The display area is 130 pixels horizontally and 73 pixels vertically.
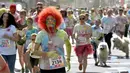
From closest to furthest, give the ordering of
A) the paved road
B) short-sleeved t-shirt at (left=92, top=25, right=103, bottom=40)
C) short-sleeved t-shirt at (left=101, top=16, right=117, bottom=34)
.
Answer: the paved road, short-sleeved t-shirt at (left=92, top=25, right=103, bottom=40), short-sleeved t-shirt at (left=101, top=16, right=117, bottom=34)

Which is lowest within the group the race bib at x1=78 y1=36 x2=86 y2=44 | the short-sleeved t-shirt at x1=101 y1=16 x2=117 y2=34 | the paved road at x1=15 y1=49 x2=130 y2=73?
the paved road at x1=15 y1=49 x2=130 y2=73

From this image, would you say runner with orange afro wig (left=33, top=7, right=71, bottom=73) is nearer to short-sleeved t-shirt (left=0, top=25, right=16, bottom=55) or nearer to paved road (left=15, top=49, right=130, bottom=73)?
short-sleeved t-shirt (left=0, top=25, right=16, bottom=55)

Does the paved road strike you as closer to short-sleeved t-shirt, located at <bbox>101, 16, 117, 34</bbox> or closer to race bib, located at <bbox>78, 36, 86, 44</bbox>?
short-sleeved t-shirt, located at <bbox>101, 16, 117, 34</bbox>

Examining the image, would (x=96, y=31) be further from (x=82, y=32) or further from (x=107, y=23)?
(x=107, y=23)

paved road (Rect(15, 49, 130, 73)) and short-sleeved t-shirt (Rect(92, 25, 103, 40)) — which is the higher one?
short-sleeved t-shirt (Rect(92, 25, 103, 40))

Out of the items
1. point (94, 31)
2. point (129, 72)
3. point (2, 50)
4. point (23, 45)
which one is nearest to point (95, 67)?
point (94, 31)

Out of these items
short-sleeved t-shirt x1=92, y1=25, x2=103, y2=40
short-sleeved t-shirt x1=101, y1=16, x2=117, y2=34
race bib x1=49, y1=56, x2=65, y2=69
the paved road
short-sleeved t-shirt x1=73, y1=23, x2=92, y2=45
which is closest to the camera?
race bib x1=49, y1=56, x2=65, y2=69

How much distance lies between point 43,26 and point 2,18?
209cm

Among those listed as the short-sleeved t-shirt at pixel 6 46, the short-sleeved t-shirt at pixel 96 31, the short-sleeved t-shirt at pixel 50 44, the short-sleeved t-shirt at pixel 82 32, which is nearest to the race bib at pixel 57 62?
A: the short-sleeved t-shirt at pixel 50 44

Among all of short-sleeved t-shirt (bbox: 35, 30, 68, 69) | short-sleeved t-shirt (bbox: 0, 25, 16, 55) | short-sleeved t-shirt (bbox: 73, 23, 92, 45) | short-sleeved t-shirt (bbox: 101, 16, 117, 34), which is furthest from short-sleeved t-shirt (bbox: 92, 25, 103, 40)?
short-sleeved t-shirt (bbox: 35, 30, 68, 69)

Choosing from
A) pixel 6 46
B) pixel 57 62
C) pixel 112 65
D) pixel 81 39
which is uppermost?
pixel 57 62

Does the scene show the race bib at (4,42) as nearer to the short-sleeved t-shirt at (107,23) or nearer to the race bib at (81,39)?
the race bib at (81,39)

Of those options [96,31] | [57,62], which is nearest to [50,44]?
[57,62]

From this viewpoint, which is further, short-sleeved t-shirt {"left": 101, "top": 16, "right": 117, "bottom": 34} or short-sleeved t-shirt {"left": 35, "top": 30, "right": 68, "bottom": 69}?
short-sleeved t-shirt {"left": 101, "top": 16, "right": 117, "bottom": 34}
